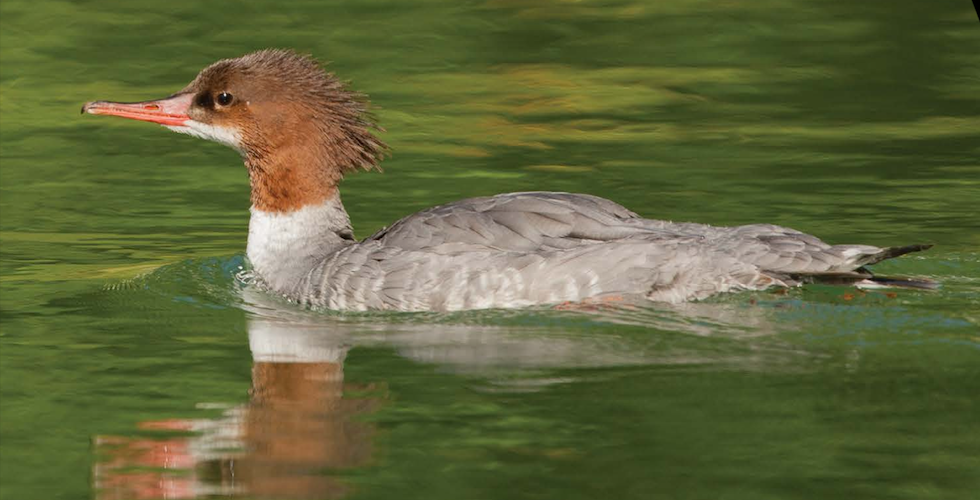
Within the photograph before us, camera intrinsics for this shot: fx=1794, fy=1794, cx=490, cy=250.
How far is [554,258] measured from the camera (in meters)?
9.62

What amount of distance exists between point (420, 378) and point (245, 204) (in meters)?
4.88

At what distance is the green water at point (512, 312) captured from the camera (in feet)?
23.2

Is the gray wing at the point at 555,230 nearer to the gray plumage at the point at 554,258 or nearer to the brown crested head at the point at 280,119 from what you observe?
the gray plumage at the point at 554,258

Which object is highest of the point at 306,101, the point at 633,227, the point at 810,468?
the point at 306,101

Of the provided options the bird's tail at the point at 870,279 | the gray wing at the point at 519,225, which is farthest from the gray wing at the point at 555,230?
the bird's tail at the point at 870,279

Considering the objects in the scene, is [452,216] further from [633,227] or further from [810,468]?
[810,468]

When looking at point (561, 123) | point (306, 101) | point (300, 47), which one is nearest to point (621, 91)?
point (561, 123)

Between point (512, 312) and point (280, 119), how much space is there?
190cm

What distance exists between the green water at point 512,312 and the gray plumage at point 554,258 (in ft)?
0.55

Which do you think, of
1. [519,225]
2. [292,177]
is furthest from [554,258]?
[292,177]

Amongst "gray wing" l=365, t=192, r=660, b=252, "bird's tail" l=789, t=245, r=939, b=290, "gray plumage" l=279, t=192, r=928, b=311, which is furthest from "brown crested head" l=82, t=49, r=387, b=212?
"bird's tail" l=789, t=245, r=939, b=290

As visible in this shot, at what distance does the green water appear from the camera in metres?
7.07

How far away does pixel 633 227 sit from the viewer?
31.9 ft

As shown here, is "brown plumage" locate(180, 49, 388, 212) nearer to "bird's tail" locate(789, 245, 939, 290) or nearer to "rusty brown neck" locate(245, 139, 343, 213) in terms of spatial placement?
"rusty brown neck" locate(245, 139, 343, 213)
